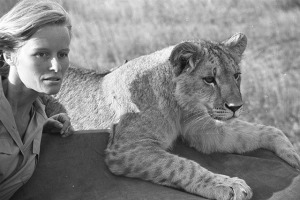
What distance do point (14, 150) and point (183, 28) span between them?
12.6ft

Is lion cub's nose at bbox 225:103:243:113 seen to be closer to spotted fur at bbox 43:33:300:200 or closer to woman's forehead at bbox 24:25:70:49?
spotted fur at bbox 43:33:300:200

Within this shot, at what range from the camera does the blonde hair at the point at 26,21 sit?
108 inches

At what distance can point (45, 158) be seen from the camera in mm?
3094

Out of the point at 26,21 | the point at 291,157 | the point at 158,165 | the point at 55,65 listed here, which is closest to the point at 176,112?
the point at 158,165

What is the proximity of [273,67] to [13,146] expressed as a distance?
3.75 metres

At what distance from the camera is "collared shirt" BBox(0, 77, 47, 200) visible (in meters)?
2.76

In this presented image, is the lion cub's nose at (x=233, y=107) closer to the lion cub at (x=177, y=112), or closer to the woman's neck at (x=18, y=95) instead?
the lion cub at (x=177, y=112)

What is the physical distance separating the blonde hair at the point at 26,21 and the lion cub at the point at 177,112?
83 cm

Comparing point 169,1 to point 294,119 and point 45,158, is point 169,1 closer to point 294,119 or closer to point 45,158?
point 294,119

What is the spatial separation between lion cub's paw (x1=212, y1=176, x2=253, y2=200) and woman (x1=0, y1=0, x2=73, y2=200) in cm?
101

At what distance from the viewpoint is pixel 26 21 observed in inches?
108

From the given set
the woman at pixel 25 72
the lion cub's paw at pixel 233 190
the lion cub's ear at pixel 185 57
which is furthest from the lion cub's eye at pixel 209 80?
the woman at pixel 25 72

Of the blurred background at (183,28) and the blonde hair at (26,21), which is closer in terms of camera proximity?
the blonde hair at (26,21)

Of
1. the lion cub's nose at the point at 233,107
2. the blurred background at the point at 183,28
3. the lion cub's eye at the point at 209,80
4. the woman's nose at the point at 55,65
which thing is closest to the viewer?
the woman's nose at the point at 55,65
